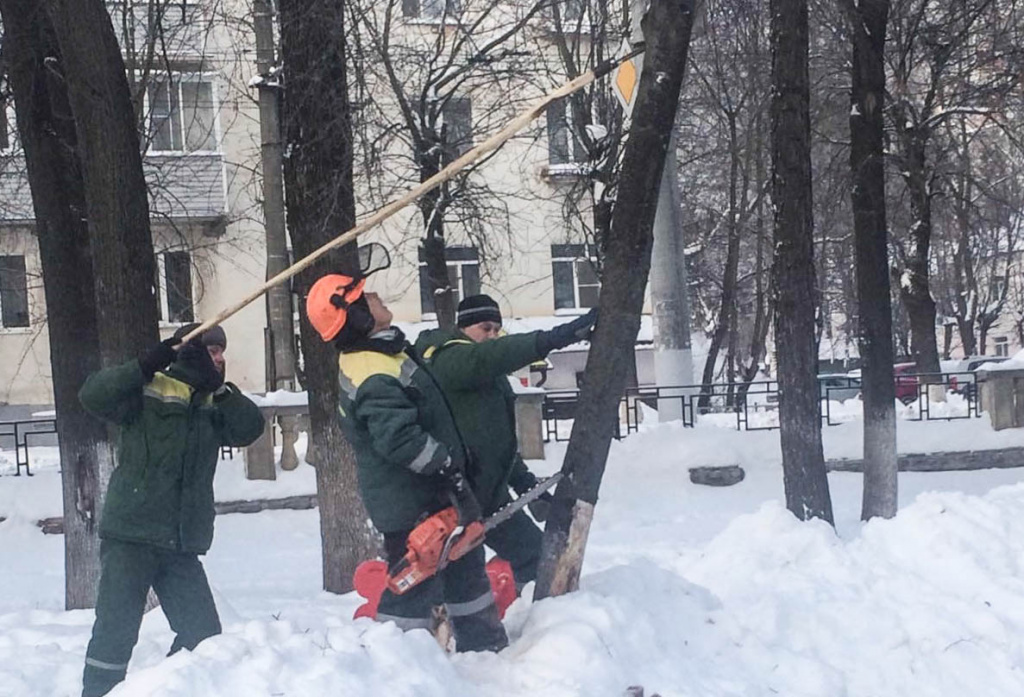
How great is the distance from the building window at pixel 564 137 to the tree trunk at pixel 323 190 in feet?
28.1

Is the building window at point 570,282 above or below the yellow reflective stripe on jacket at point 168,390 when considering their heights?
above

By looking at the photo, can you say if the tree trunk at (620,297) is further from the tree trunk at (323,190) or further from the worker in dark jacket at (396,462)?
the tree trunk at (323,190)

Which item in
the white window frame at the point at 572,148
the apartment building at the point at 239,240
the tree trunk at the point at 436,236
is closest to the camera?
the tree trunk at the point at 436,236

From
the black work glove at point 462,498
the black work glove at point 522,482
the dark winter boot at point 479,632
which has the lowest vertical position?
the dark winter boot at point 479,632

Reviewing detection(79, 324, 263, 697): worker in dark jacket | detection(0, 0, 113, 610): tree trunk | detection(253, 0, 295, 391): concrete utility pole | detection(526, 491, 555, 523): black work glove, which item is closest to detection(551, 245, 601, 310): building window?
detection(253, 0, 295, 391): concrete utility pole

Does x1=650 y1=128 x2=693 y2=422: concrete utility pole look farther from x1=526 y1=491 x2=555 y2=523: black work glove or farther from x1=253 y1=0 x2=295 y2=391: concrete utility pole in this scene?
x1=526 y1=491 x2=555 y2=523: black work glove

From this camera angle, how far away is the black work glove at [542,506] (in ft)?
17.1

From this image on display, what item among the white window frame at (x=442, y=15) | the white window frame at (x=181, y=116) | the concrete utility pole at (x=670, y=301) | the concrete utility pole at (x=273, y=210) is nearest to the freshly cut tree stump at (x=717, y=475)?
the concrete utility pole at (x=670, y=301)

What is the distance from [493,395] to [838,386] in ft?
48.6

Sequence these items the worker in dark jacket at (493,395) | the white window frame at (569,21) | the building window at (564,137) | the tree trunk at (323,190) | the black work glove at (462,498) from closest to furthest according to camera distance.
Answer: the black work glove at (462,498), the worker in dark jacket at (493,395), the tree trunk at (323,190), the white window frame at (569,21), the building window at (564,137)

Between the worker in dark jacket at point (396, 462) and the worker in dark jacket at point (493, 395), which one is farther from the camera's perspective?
the worker in dark jacket at point (493, 395)

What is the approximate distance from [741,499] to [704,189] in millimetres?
13197

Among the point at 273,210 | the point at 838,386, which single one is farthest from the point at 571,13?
the point at 838,386

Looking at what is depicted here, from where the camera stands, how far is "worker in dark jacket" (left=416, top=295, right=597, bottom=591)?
15.0 ft
